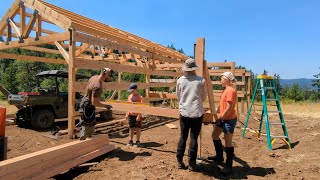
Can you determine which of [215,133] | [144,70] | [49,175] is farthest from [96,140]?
[144,70]

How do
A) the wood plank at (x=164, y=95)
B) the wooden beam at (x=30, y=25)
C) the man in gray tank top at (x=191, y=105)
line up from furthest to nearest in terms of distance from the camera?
1. the wood plank at (x=164, y=95)
2. the wooden beam at (x=30, y=25)
3. the man in gray tank top at (x=191, y=105)

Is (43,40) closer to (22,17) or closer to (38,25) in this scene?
(38,25)

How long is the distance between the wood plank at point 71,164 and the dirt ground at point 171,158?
131mm

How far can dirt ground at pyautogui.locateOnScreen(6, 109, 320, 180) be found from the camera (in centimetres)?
414

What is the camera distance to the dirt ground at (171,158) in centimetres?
414

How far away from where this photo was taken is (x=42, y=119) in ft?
25.8

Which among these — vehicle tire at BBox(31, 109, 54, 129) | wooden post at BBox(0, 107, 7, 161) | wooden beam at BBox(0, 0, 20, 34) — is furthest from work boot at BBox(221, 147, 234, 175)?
wooden beam at BBox(0, 0, 20, 34)

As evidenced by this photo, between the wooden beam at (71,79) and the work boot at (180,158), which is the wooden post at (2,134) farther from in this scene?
the wooden beam at (71,79)

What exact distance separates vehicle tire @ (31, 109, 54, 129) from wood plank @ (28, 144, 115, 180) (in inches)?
141

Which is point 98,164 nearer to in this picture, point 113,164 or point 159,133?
point 113,164

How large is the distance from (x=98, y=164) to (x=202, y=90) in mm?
2203

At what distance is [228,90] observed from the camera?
4.22 m

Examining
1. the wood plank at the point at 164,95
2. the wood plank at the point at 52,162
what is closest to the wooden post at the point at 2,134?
the wood plank at the point at 52,162

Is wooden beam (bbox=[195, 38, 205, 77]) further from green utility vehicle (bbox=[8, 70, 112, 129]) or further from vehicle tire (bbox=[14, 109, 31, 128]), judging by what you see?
vehicle tire (bbox=[14, 109, 31, 128])
